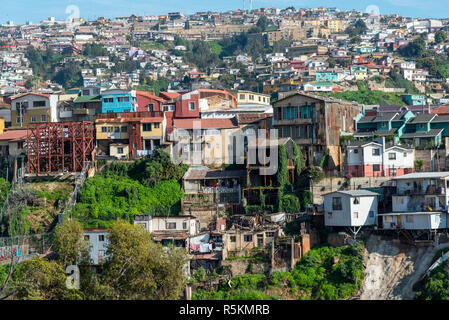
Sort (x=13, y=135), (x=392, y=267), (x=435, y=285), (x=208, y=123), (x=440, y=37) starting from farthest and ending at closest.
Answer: (x=440, y=37), (x=13, y=135), (x=208, y=123), (x=392, y=267), (x=435, y=285)

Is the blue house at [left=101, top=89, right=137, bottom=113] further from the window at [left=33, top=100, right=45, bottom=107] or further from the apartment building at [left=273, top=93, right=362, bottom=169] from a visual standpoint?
the apartment building at [left=273, top=93, right=362, bottom=169]

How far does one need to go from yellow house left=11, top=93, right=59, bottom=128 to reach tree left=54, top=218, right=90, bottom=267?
1810 centimetres

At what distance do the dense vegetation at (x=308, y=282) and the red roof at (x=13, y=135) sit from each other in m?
19.6

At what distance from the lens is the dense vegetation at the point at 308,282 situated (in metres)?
35.4

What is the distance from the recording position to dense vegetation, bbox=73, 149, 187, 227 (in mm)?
42219

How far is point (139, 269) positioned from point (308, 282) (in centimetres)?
831

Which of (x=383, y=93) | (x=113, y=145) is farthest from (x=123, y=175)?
(x=383, y=93)

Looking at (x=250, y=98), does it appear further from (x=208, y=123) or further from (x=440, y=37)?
(x=440, y=37)

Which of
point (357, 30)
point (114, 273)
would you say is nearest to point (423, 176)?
point (114, 273)

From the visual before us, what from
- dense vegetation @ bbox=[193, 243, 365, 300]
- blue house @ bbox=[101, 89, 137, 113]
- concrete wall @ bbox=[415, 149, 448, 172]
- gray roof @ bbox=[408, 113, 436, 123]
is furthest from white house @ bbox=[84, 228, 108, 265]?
gray roof @ bbox=[408, 113, 436, 123]

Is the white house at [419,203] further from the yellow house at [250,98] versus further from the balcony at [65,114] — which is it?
the balcony at [65,114]

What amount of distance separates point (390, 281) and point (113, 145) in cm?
2031

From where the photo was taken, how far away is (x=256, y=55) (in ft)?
395

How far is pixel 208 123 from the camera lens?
49.1 meters
